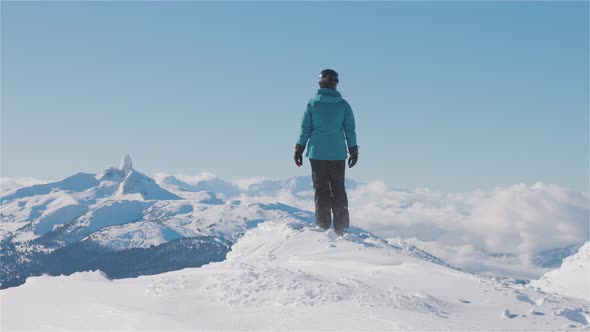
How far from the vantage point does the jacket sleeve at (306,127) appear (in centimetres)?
1377

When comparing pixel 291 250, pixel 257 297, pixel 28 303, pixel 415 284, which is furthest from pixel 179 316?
pixel 291 250

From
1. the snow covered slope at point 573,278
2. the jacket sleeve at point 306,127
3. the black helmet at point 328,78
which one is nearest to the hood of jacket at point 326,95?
the black helmet at point 328,78

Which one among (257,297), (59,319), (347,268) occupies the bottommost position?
(59,319)

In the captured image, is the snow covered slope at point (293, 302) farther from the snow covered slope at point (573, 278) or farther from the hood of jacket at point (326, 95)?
the snow covered slope at point (573, 278)

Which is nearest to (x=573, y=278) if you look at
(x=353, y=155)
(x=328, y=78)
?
(x=353, y=155)

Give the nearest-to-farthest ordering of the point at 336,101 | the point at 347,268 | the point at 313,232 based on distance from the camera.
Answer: the point at 347,268
the point at 313,232
the point at 336,101

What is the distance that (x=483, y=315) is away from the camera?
686 centimetres

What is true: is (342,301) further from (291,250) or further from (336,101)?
(336,101)

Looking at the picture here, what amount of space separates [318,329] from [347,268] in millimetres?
3518

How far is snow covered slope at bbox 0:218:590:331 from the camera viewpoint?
652 centimetres

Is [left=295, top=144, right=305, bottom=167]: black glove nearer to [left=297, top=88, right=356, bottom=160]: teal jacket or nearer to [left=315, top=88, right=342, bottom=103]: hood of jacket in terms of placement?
[left=297, top=88, right=356, bottom=160]: teal jacket

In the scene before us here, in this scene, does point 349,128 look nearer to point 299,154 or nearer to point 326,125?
point 326,125

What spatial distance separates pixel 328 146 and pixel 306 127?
0.73m

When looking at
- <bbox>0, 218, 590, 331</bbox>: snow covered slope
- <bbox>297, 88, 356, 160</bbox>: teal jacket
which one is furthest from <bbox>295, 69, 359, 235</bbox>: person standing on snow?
<bbox>0, 218, 590, 331</bbox>: snow covered slope
